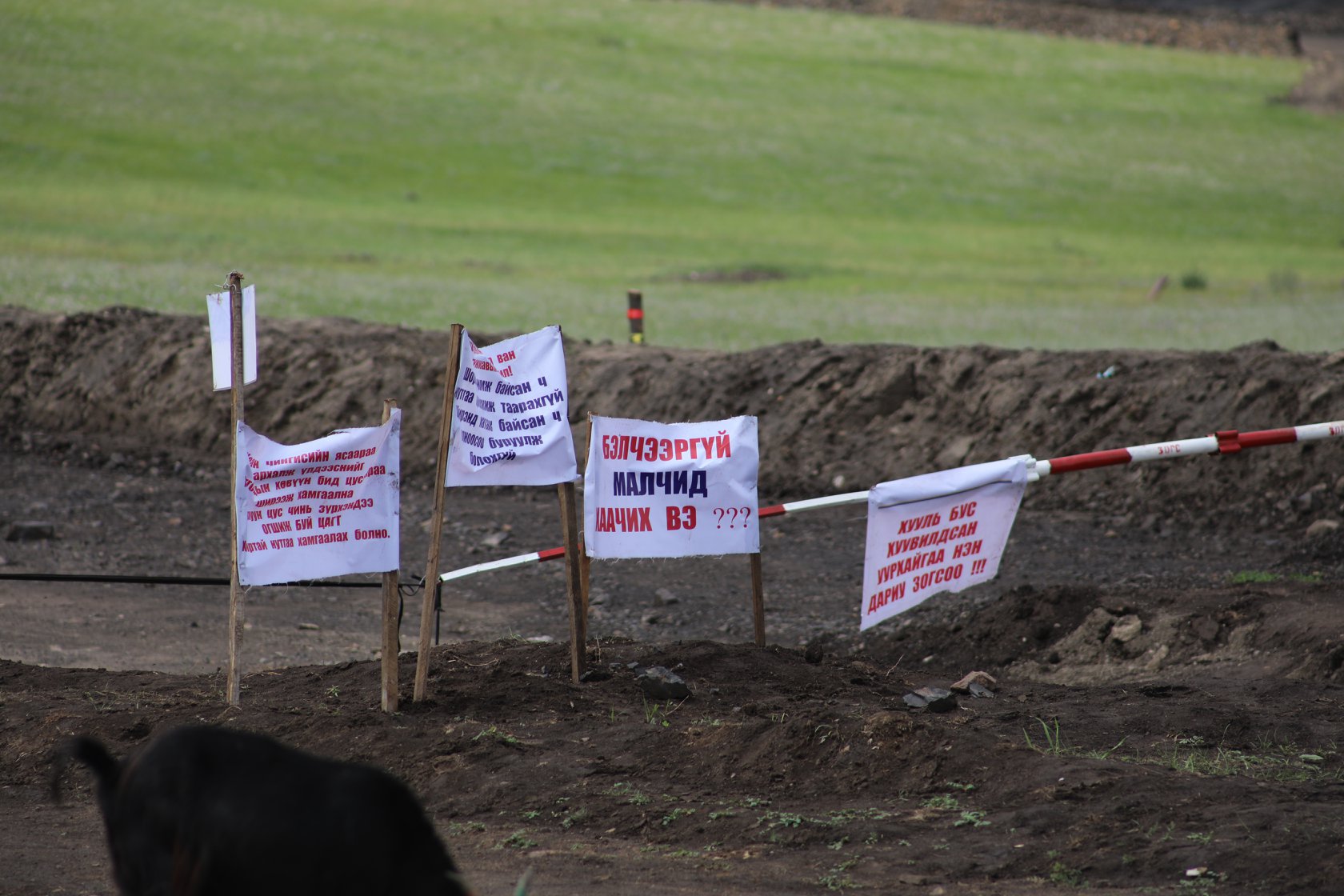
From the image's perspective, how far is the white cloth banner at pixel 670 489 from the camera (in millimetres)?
8609

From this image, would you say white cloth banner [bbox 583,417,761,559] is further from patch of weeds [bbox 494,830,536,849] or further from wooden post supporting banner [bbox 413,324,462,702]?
patch of weeds [bbox 494,830,536,849]

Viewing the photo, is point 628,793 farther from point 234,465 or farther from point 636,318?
point 636,318

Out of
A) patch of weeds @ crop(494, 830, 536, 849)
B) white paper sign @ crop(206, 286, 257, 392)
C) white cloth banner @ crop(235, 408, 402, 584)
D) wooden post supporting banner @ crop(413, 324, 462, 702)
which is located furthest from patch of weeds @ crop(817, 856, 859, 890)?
white paper sign @ crop(206, 286, 257, 392)

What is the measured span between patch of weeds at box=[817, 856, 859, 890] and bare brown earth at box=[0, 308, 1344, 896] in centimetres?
2

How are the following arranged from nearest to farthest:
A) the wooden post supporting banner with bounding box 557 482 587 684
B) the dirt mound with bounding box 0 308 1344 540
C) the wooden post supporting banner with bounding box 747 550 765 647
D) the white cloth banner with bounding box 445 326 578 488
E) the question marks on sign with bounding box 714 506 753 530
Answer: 1. the white cloth banner with bounding box 445 326 578 488
2. the wooden post supporting banner with bounding box 557 482 587 684
3. the question marks on sign with bounding box 714 506 753 530
4. the wooden post supporting banner with bounding box 747 550 765 647
5. the dirt mound with bounding box 0 308 1344 540

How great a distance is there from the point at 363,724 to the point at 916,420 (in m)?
9.72

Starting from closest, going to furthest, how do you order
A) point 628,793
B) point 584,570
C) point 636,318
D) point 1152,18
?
1. point 628,793
2. point 584,570
3. point 636,318
4. point 1152,18

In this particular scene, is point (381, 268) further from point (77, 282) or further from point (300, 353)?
point (300, 353)

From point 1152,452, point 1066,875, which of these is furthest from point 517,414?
point 1066,875

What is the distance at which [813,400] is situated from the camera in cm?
1686

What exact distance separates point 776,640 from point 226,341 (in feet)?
17.1

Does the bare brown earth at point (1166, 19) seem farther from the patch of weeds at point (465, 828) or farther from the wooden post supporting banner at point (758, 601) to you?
the patch of weeds at point (465, 828)

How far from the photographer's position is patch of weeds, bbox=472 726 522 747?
768cm

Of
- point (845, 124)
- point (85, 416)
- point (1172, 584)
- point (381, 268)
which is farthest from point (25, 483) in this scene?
point (845, 124)
